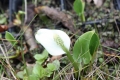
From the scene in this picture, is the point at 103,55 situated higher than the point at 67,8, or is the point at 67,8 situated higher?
the point at 67,8

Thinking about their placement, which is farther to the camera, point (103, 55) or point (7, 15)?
point (7, 15)

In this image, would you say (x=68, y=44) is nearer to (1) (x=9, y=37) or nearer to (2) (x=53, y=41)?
(2) (x=53, y=41)

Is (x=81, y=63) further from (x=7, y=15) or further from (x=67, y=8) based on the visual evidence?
(x=7, y=15)

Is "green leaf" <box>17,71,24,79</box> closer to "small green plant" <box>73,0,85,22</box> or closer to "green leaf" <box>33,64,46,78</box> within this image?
"green leaf" <box>33,64,46,78</box>

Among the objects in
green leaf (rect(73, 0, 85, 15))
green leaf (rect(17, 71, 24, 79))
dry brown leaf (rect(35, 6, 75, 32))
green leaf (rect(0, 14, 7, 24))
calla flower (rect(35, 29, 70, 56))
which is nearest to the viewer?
calla flower (rect(35, 29, 70, 56))

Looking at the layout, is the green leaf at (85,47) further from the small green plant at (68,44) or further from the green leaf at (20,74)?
the green leaf at (20,74)

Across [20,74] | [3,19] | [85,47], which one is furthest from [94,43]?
[3,19]

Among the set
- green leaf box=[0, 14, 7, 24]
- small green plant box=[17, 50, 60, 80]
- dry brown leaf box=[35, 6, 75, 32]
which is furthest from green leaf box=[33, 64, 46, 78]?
green leaf box=[0, 14, 7, 24]

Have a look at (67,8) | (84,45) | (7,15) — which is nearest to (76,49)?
(84,45)
